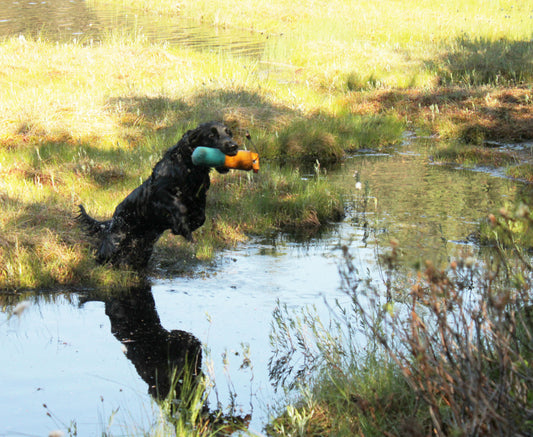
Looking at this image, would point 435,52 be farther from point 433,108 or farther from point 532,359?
point 532,359

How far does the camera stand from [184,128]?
40.4ft

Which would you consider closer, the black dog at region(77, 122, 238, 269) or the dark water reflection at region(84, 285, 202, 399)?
the dark water reflection at region(84, 285, 202, 399)

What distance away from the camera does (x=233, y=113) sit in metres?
12.9

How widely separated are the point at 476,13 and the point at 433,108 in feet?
42.4

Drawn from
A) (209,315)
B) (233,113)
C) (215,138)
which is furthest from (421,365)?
(233,113)

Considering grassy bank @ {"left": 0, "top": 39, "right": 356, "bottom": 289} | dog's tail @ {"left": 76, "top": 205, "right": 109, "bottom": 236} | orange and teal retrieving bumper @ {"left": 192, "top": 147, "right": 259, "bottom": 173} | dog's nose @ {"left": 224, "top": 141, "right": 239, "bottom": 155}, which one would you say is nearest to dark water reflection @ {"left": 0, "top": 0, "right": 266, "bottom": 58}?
grassy bank @ {"left": 0, "top": 39, "right": 356, "bottom": 289}

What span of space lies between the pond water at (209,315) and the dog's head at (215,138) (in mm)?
1520

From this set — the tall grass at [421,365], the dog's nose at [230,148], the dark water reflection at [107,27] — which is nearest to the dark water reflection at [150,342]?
the tall grass at [421,365]

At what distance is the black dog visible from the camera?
20.2 ft

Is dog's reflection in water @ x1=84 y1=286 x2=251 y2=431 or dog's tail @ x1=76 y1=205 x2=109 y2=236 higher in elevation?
dog's tail @ x1=76 y1=205 x2=109 y2=236

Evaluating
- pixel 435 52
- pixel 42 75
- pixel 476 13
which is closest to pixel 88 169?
pixel 42 75

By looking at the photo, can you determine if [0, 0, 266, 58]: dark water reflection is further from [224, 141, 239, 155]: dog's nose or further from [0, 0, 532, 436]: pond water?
[224, 141, 239, 155]: dog's nose

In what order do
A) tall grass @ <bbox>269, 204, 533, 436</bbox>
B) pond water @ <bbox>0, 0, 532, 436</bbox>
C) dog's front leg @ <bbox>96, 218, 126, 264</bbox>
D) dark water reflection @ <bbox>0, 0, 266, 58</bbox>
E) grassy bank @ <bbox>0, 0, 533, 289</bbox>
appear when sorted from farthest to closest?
dark water reflection @ <bbox>0, 0, 266, 58</bbox>
grassy bank @ <bbox>0, 0, 533, 289</bbox>
dog's front leg @ <bbox>96, 218, 126, 264</bbox>
pond water @ <bbox>0, 0, 532, 436</bbox>
tall grass @ <bbox>269, 204, 533, 436</bbox>

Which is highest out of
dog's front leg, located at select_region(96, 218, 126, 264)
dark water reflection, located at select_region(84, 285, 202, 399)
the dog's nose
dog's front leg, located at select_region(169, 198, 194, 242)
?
the dog's nose
